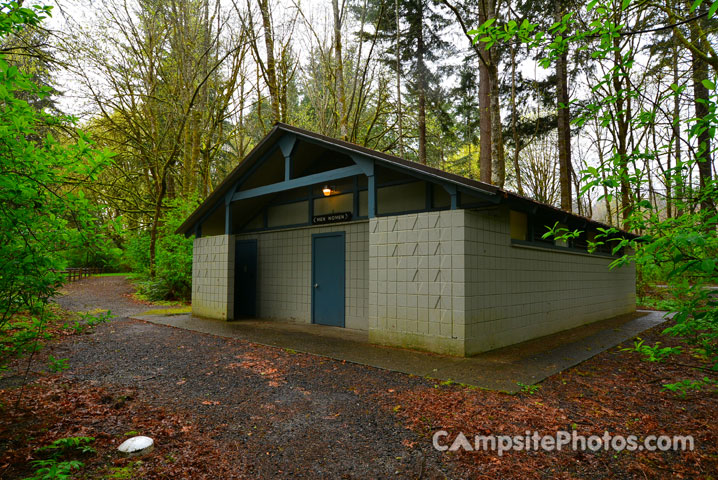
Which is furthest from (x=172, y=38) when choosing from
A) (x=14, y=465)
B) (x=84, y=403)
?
(x=14, y=465)

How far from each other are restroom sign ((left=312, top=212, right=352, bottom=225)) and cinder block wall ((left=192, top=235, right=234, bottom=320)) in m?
2.45

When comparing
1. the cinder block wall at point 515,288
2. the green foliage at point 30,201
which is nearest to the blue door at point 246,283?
the cinder block wall at point 515,288

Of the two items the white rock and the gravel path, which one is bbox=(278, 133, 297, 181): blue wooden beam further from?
the white rock

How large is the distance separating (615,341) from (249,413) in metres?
7.08

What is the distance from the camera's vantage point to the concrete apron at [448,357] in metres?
4.71

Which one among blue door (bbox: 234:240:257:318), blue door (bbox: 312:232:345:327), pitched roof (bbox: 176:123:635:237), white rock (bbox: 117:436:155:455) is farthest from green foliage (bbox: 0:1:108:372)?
blue door (bbox: 234:240:257:318)

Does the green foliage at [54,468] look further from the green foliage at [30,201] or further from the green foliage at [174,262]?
the green foliage at [174,262]

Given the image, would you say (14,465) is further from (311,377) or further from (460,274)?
(460,274)

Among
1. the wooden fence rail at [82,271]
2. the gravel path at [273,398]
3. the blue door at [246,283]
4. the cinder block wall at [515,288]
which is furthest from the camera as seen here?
the wooden fence rail at [82,271]

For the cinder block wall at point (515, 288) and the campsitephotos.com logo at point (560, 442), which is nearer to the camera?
the campsitephotos.com logo at point (560, 442)

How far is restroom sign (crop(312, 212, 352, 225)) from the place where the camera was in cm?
839

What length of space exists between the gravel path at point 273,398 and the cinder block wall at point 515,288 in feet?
6.46

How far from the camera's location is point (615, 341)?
7.08 meters

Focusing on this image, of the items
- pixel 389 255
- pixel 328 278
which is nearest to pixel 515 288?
pixel 389 255
